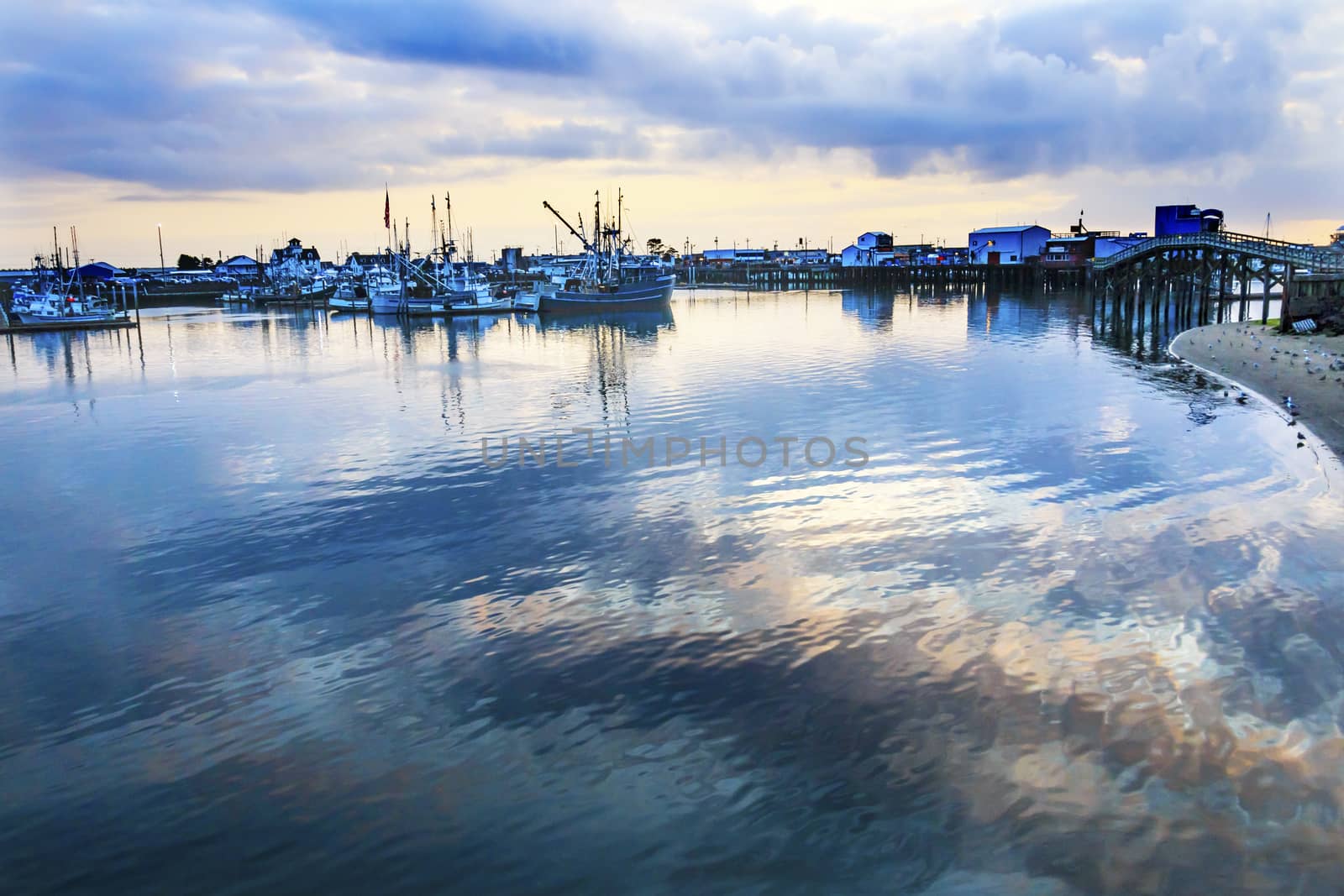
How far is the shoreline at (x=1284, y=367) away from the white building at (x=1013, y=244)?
365ft

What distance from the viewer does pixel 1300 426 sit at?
27.1 meters

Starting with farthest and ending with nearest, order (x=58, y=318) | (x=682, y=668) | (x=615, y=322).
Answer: (x=615, y=322) < (x=58, y=318) < (x=682, y=668)

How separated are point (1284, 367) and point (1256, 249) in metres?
26.6

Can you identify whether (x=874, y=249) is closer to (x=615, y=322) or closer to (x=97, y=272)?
(x=615, y=322)

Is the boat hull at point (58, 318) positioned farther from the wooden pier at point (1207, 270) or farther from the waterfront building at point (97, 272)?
the wooden pier at point (1207, 270)

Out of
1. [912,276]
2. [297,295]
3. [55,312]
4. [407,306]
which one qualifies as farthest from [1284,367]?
[297,295]

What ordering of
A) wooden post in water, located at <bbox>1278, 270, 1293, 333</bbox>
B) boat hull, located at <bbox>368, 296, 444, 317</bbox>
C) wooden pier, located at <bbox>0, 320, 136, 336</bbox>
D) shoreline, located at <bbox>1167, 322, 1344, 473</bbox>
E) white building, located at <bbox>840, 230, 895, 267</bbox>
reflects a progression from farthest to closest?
white building, located at <bbox>840, 230, 895, 267</bbox> → boat hull, located at <bbox>368, 296, 444, 317</bbox> → wooden pier, located at <bbox>0, 320, 136, 336</bbox> → wooden post in water, located at <bbox>1278, 270, 1293, 333</bbox> → shoreline, located at <bbox>1167, 322, 1344, 473</bbox>

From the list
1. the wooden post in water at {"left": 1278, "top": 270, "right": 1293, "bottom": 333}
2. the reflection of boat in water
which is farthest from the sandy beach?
the reflection of boat in water

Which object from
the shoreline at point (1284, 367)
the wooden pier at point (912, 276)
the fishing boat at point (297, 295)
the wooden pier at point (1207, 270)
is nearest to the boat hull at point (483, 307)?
the fishing boat at point (297, 295)

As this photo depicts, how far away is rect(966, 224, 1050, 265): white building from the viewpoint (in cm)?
15925

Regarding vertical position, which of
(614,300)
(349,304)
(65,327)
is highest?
(349,304)

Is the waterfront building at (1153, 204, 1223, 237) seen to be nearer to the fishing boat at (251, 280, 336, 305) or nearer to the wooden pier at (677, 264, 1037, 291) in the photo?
the wooden pier at (677, 264, 1037, 291)

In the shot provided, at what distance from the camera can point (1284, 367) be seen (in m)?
36.9

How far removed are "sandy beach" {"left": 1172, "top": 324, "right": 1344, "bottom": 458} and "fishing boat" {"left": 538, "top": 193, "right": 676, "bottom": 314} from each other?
210 ft
